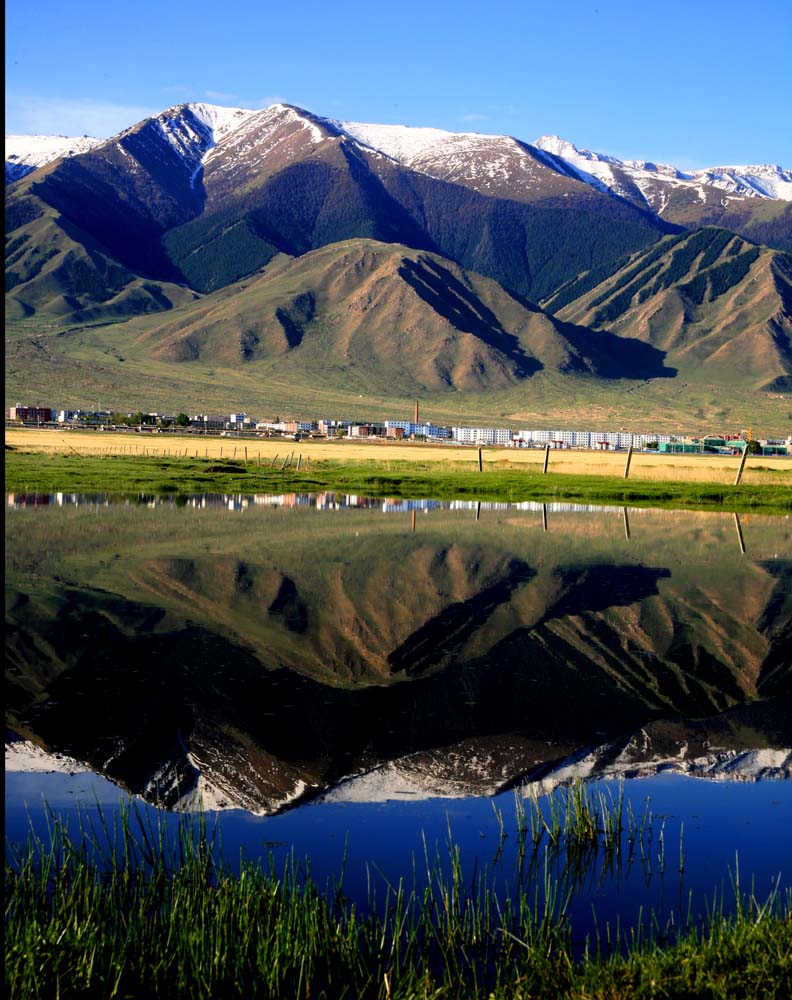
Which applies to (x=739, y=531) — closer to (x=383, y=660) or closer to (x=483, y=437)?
(x=383, y=660)

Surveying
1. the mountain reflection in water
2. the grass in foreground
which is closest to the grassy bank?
the mountain reflection in water

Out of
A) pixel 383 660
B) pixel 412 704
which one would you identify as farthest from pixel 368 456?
pixel 412 704

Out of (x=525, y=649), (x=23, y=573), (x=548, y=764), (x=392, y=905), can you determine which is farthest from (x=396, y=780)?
(x=23, y=573)

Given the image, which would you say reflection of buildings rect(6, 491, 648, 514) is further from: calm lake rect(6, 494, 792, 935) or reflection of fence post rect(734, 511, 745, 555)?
calm lake rect(6, 494, 792, 935)

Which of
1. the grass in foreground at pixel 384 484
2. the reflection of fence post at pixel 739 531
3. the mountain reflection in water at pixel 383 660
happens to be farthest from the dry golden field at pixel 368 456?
the mountain reflection in water at pixel 383 660

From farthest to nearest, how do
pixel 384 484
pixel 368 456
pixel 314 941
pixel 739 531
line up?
pixel 368 456 → pixel 384 484 → pixel 739 531 → pixel 314 941
